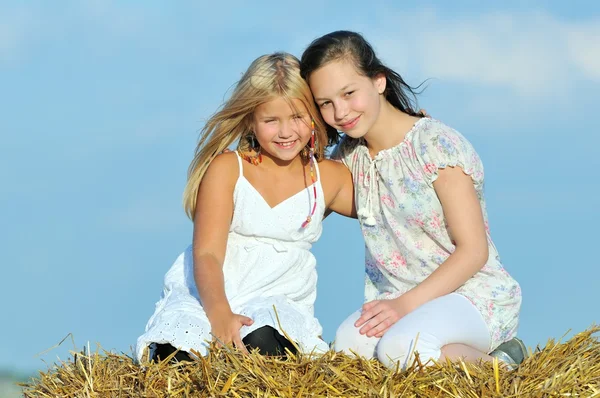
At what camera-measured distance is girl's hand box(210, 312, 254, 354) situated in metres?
3.42

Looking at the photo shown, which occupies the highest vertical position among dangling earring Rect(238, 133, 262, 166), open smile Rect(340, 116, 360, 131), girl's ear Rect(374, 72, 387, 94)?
girl's ear Rect(374, 72, 387, 94)

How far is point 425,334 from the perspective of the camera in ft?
11.4

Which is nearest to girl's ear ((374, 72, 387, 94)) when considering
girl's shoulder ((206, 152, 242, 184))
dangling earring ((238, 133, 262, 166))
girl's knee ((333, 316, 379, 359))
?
dangling earring ((238, 133, 262, 166))

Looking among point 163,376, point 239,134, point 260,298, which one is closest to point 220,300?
point 260,298

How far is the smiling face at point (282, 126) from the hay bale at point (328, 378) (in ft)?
3.41

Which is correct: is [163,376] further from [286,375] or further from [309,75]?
[309,75]

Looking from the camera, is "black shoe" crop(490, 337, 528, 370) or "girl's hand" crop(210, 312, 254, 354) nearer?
"girl's hand" crop(210, 312, 254, 354)

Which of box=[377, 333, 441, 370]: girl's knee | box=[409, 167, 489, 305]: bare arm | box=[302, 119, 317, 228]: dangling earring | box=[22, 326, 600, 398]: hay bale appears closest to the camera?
box=[22, 326, 600, 398]: hay bale

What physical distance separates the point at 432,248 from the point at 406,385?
1.09 m

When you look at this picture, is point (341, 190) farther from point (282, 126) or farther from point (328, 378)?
point (328, 378)

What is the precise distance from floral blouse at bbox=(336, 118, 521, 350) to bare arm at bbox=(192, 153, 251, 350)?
63 centimetres

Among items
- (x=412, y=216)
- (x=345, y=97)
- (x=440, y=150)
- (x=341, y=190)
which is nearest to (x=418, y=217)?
(x=412, y=216)

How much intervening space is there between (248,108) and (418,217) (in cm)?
92

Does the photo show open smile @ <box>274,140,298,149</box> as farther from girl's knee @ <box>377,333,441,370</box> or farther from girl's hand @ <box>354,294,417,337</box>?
girl's knee @ <box>377,333,441,370</box>
